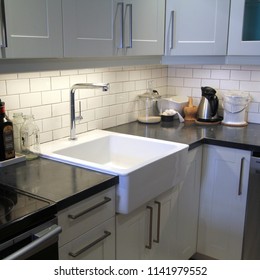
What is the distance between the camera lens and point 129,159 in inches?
86.9

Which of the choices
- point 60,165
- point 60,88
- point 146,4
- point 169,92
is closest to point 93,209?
point 60,165

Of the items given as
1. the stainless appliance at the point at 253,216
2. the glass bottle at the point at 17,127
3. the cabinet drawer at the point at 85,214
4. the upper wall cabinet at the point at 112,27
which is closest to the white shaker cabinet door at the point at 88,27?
the upper wall cabinet at the point at 112,27

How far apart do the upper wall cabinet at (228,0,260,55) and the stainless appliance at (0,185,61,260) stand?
62.4 inches

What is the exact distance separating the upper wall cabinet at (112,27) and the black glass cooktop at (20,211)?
661 mm

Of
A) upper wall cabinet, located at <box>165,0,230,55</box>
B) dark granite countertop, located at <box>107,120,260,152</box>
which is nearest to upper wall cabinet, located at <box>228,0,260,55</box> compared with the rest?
upper wall cabinet, located at <box>165,0,230,55</box>

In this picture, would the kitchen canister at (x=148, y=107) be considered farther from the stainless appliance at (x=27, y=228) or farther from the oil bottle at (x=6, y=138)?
the stainless appliance at (x=27, y=228)

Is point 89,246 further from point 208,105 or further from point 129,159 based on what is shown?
point 208,105

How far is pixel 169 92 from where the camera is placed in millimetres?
3010

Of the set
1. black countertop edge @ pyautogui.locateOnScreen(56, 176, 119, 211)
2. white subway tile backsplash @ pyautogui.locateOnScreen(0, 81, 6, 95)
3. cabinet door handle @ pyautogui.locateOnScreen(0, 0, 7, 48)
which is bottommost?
black countertop edge @ pyautogui.locateOnScreen(56, 176, 119, 211)

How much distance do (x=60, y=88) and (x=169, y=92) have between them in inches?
46.1

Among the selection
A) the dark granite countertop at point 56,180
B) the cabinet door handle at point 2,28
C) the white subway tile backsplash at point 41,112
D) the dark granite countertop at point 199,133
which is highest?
the cabinet door handle at point 2,28

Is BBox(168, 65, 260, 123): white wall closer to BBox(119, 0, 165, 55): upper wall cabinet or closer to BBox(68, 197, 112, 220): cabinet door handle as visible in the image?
BBox(119, 0, 165, 55): upper wall cabinet

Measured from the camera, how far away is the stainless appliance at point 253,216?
2143 millimetres

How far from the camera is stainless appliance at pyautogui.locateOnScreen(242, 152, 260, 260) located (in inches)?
84.4
